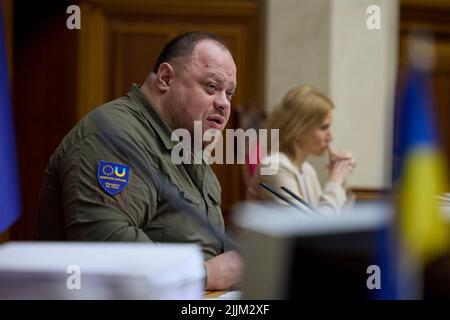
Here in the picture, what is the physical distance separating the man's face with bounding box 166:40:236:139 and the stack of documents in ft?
2.31

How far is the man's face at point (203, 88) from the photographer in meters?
1.38

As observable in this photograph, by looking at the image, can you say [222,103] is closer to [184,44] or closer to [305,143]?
[184,44]

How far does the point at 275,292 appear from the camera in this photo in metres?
0.58

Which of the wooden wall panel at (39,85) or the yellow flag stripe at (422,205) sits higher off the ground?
the wooden wall panel at (39,85)

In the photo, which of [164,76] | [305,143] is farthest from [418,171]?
[305,143]

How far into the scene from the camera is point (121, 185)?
3.86 feet

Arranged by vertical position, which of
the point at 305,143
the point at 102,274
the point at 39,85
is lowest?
the point at 102,274

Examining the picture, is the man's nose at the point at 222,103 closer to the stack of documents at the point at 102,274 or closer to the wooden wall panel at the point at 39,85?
the stack of documents at the point at 102,274

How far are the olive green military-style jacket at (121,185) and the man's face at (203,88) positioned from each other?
54 mm

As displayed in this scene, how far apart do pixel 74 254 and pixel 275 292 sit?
8.1 inches

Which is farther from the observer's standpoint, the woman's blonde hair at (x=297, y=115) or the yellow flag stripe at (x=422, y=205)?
the woman's blonde hair at (x=297, y=115)

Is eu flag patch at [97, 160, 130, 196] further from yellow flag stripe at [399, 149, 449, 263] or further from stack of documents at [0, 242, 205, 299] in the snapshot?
yellow flag stripe at [399, 149, 449, 263]

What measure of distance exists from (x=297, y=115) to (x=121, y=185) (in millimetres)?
1247

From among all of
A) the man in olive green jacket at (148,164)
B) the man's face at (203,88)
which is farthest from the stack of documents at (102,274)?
the man's face at (203,88)
